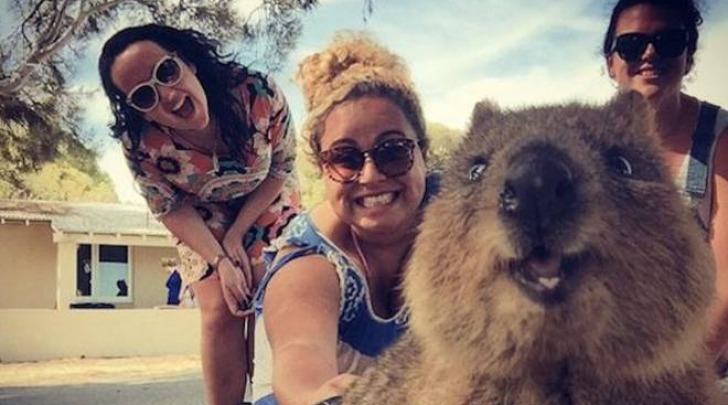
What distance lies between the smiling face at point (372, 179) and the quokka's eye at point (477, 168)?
0.39 m

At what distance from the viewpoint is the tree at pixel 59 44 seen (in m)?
1.99

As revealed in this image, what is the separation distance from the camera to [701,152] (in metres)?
1.33

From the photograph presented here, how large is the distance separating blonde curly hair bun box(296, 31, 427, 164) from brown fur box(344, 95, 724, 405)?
1.53 feet

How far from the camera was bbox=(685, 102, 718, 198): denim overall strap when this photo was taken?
1.28 metres

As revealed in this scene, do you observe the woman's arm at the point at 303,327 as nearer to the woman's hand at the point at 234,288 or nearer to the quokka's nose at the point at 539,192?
the woman's hand at the point at 234,288

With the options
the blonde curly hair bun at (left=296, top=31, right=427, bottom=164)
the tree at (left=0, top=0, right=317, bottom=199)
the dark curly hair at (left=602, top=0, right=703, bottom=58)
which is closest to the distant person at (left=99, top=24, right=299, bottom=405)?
the tree at (left=0, top=0, right=317, bottom=199)

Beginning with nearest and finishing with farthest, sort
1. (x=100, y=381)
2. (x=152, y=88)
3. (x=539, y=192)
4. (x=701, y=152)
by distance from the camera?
(x=539, y=192)
(x=701, y=152)
(x=152, y=88)
(x=100, y=381)

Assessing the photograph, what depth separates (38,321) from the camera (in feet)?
8.46

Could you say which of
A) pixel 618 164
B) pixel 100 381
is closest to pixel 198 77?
pixel 618 164

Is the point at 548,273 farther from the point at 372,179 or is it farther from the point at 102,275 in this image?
the point at 102,275

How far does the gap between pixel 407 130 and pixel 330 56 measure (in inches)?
7.4

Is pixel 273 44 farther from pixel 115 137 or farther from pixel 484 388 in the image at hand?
pixel 484 388

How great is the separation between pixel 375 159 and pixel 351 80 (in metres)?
0.14

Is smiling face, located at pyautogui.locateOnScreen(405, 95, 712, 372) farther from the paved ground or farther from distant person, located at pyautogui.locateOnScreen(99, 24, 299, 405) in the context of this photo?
the paved ground
